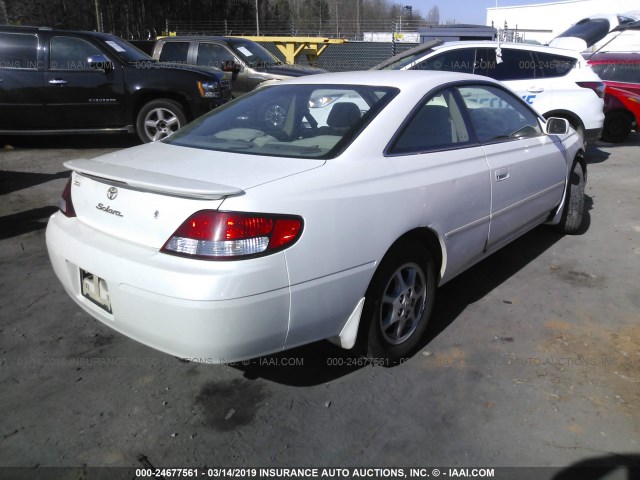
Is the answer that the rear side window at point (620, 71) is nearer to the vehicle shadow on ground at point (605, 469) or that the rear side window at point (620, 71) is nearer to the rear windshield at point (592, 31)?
the rear windshield at point (592, 31)

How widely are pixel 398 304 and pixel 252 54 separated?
9.62m

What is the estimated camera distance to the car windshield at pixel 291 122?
2.80m

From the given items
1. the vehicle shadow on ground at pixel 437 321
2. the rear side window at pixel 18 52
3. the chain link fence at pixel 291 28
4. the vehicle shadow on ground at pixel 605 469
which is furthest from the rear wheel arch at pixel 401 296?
the chain link fence at pixel 291 28

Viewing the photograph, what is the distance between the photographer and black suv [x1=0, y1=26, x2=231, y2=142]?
7.99 m

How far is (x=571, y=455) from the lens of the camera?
2.36 meters

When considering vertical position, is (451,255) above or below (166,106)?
below

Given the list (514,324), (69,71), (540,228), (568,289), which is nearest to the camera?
(514,324)

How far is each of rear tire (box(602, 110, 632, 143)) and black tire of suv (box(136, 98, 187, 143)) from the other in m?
8.13

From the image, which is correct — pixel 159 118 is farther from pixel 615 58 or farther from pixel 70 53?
pixel 615 58

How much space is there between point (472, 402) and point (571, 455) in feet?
1.63

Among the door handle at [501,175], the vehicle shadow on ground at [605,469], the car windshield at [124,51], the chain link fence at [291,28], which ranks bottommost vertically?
the vehicle shadow on ground at [605,469]

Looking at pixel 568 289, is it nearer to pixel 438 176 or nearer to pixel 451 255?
pixel 451 255

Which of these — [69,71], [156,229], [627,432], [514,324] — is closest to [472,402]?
[627,432]

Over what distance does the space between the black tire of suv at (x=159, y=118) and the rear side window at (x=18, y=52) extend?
68.0 inches
